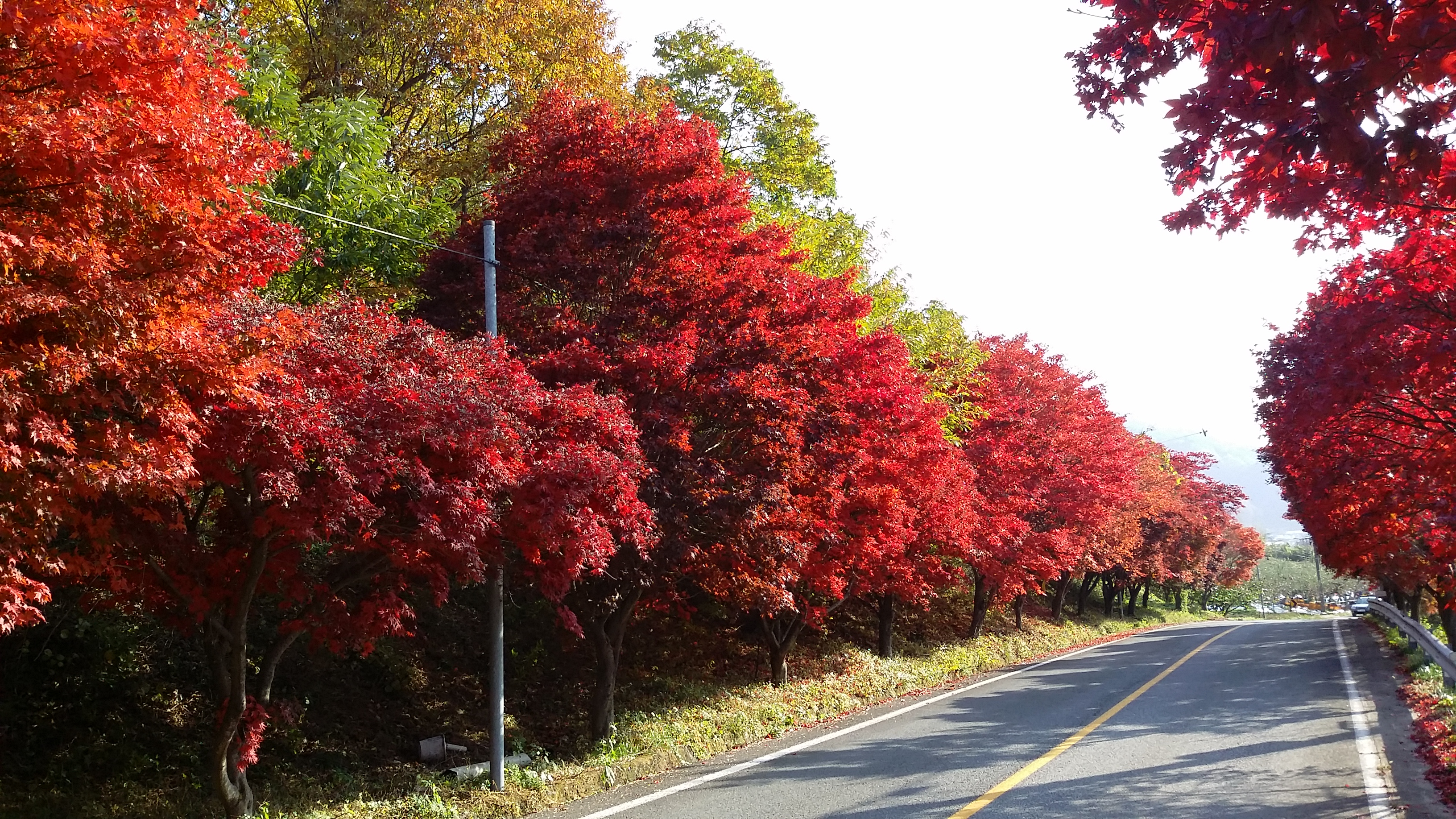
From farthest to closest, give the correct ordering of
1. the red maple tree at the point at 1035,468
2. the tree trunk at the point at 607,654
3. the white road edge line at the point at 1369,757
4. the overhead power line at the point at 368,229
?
the red maple tree at the point at 1035,468 → the tree trunk at the point at 607,654 → the overhead power line at the point at 368,229 → the white road edge line at the point at 1369,757

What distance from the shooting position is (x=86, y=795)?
8875mm

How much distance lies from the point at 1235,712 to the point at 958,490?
694 cm

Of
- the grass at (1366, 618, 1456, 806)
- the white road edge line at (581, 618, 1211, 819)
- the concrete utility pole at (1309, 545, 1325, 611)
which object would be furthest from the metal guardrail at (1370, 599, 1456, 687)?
the concrete utility pole at (1309, 545, 1325, 611)

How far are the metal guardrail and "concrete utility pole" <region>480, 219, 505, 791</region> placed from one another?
40.2ft

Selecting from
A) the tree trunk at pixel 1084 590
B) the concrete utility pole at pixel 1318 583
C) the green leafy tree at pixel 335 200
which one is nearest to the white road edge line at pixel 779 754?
the green leafy tree at pixel 335 200

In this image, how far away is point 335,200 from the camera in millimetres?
13984

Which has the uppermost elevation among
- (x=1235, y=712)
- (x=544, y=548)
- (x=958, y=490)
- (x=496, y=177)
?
(x=496, y=177)

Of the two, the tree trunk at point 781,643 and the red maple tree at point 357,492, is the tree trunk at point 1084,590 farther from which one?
the red maple tree at point 357,492

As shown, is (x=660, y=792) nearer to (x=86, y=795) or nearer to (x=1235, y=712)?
(x=86, y=795)

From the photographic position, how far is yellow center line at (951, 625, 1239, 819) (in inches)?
299

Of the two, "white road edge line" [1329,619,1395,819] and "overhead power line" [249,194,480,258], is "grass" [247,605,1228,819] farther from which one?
"white road edge line" [1329,619,1395,819]

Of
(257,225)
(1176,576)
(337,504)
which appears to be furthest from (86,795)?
(1176,576)

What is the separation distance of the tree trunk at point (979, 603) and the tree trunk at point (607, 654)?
15.7 m

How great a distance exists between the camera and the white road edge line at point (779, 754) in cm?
806
